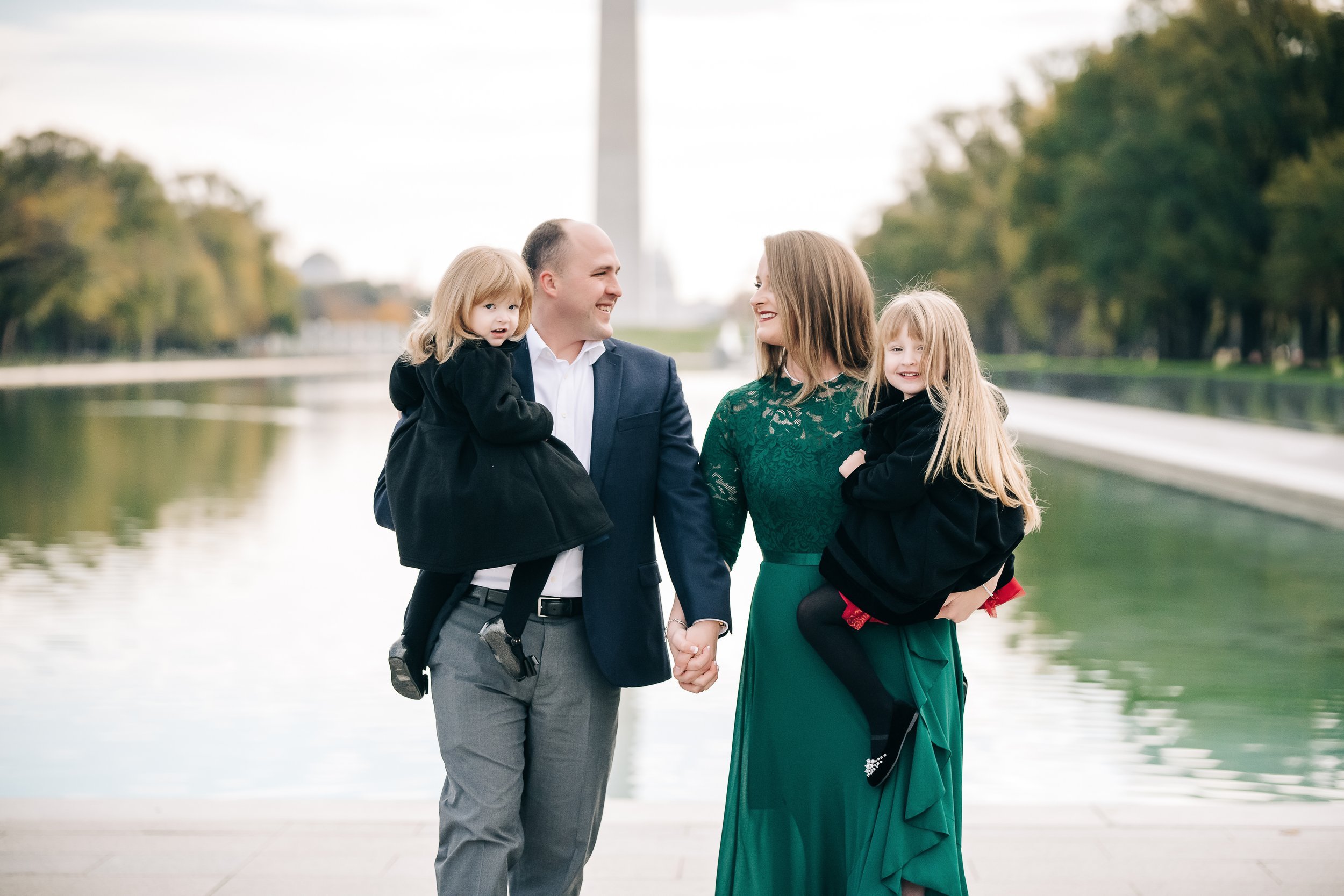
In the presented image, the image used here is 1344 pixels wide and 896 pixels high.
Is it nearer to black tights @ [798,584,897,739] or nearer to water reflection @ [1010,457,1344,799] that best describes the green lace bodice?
black tights @ [798,584,897,739]

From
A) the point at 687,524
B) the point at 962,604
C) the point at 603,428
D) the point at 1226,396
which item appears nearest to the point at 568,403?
the point at 603,428

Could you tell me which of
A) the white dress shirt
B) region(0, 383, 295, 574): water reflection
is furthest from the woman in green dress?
region(0, 383, 295, 574): water reflection

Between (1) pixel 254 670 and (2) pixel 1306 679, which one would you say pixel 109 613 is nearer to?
(1) pixel 254 670

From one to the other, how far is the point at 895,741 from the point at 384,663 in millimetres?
4254

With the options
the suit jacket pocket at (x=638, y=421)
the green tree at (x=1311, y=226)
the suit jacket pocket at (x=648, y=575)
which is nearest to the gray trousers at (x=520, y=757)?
the suit jacket pocket at (x=648, y=575)

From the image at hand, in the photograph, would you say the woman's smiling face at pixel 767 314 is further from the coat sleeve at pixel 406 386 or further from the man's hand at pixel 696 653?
the coat sleeve at pixel 406 386

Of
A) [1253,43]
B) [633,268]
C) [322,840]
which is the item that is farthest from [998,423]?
[633,268]

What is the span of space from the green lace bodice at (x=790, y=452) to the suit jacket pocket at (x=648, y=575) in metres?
0.24

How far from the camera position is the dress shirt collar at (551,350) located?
3080 millimetres

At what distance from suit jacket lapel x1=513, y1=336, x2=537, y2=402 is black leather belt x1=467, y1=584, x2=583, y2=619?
1.34ft

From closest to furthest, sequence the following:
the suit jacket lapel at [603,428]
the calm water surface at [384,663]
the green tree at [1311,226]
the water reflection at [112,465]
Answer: the suit jacket lapel at [603,428] < the calm water surface at [384,663] < the water reflection at [112,465] < the green tree at [1311,226]

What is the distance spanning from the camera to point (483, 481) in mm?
2809

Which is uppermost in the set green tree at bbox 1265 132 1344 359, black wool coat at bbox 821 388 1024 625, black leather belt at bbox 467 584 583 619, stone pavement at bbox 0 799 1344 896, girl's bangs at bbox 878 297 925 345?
green tree at bbox 1265 132 1344 359

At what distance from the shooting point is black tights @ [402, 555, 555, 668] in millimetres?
2861
